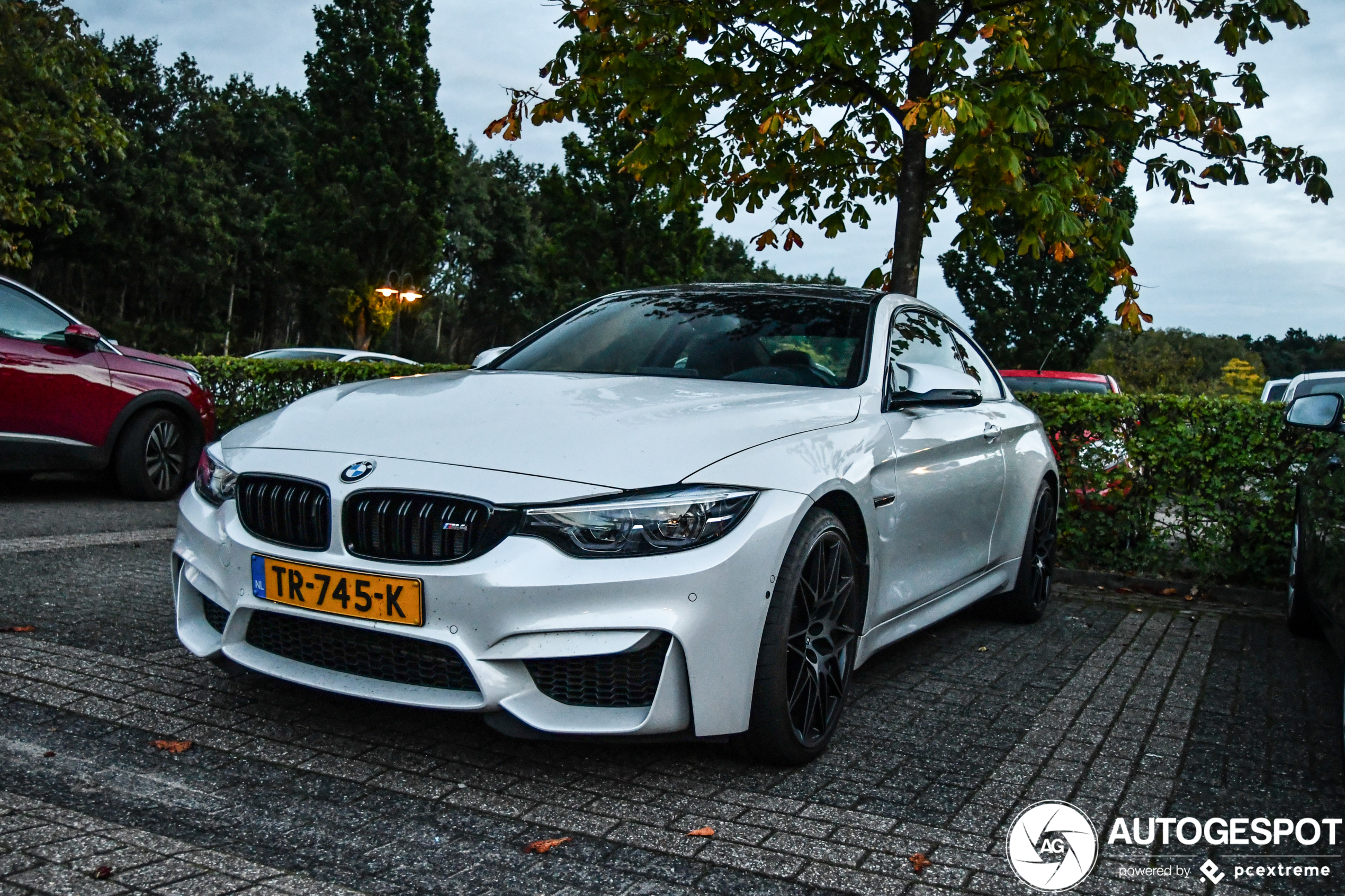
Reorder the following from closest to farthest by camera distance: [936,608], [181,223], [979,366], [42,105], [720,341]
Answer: [720,341] → [936,608] → [979,366] → [42,105] → [181,223]

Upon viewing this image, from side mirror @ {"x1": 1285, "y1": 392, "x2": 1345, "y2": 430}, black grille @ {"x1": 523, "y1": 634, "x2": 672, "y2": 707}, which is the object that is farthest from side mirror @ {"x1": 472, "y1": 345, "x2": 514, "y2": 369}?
side mirror @ {"x1": 1285, "y1": 392, "x2": 1345, "y2": 430}

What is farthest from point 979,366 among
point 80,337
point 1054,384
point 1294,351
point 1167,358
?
point 1294,351

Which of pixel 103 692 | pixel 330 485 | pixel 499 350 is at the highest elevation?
pixel 499 350

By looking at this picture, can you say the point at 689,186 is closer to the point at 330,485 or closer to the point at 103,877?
the point at 330,485

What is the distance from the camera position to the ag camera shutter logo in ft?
9.68

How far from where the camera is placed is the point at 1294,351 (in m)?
91.9

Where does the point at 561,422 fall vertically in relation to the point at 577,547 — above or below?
above

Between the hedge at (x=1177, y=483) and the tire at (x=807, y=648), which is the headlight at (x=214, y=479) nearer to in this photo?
the tire at (x=807, y=648)

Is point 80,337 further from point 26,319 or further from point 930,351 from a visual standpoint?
point 930,351

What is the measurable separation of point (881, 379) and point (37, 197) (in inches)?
1823

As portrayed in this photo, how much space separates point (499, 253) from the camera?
204 feet

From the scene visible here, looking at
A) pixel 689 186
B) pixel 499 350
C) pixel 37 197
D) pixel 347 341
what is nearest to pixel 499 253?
pixel 347 341

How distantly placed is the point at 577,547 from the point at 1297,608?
15.4 feet

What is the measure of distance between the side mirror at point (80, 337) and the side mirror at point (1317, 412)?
25.0 ft
